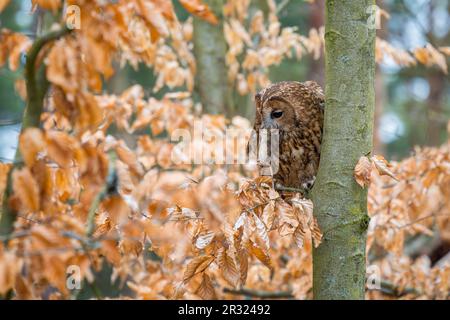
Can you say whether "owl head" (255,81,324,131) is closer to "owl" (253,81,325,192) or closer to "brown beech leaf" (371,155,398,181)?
"owl" (253,81,325,192)

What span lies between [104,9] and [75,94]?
0.30 metres

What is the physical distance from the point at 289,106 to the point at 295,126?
135 mm

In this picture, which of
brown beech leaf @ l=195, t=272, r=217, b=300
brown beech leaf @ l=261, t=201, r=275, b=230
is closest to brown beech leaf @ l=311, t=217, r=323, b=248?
brown beech leaf @ l=261, t=201, r=275, b=230

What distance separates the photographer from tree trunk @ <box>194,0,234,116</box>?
18.9ft

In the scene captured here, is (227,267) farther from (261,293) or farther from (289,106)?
(261,293)

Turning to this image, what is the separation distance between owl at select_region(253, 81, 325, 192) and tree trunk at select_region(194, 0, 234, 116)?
1.76 meters

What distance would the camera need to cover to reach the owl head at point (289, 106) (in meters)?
3.86

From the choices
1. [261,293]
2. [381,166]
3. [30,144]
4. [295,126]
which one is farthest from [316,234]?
[261,293]

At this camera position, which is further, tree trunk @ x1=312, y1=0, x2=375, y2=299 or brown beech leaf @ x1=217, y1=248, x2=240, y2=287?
tree trunk @ x1=312, y1=0, x2=375, y2=299

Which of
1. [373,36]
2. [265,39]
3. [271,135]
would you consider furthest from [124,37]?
[265,39]

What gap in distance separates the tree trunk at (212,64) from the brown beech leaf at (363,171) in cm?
310

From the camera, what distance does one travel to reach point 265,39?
17.2 ft

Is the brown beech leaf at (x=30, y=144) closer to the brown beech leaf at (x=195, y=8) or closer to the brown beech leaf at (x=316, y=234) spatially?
the brown beech leaf at (x=195, y=8)

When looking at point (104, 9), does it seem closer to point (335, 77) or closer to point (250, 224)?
point (250, 224)
